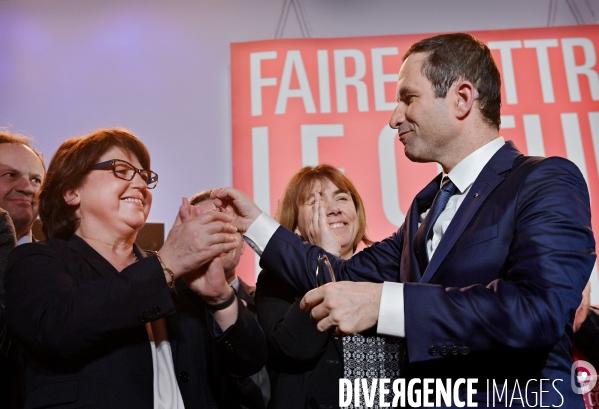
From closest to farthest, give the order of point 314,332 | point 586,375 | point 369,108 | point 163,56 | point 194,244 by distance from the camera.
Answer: point 194,244
point 314,332
point 586,375
point 369,108
point 163,56

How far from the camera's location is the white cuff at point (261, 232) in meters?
2.02

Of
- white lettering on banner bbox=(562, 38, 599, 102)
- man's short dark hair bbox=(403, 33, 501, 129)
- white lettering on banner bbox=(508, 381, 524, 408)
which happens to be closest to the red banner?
white lettering on banner bbox=(562, 38, 599, 102)

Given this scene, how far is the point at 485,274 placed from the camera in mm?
1438

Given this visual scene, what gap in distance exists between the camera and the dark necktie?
65.5 inches

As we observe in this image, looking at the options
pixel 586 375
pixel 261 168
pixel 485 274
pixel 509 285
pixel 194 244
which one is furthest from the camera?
pixel 261 168

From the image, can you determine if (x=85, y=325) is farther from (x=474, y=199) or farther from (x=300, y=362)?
(x=474, y=199)

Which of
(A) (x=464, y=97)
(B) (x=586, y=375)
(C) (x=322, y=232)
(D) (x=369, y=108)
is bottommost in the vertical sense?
(B) (x=586, y=375)

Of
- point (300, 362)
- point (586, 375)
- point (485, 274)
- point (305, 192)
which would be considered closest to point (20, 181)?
point (305, 192)

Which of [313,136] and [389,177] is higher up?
[313,136]

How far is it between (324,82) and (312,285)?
2198 mm

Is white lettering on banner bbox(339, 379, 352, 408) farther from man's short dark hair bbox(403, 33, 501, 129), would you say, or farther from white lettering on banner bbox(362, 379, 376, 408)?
man's short dark hair bbox(403, 33, 501, 129)

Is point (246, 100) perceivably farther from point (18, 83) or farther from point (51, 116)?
point (18, 83)

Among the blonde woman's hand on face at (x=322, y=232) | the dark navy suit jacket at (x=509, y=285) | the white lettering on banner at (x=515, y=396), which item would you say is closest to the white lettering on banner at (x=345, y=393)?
the dark navy suit jacket at (x=509, y=285)

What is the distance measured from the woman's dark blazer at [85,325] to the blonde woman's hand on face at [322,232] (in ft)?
2.35
